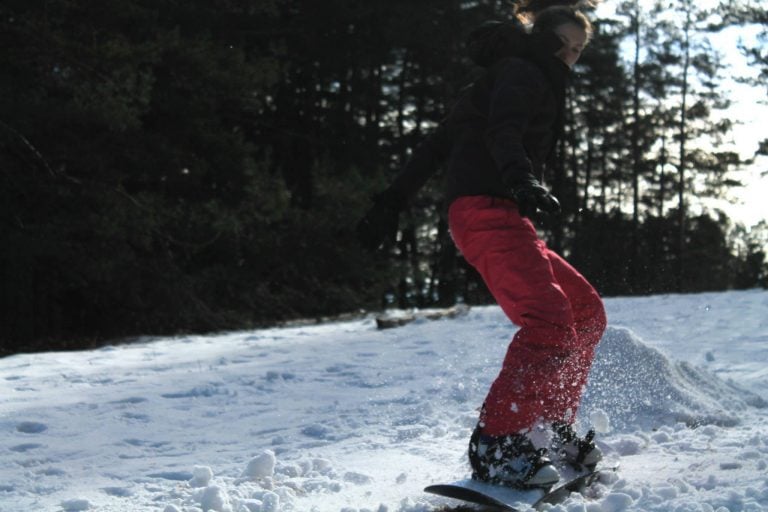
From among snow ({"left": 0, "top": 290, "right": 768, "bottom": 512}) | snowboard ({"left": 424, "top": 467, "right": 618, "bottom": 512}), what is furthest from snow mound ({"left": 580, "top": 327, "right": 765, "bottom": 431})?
snowboard ({"left": 424, "top": 467, "right": 618, "bottom": 512})

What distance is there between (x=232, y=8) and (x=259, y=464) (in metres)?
9.95

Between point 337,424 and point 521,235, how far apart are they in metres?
1.49

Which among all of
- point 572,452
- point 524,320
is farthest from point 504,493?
point 524,320

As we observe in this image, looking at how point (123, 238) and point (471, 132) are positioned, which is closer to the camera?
point (471, 132)

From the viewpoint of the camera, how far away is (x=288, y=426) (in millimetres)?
3744

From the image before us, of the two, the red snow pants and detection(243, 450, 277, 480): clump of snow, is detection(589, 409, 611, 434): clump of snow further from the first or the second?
detection(243, 450, 277, 480): clump of snow

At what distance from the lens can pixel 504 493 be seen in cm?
251

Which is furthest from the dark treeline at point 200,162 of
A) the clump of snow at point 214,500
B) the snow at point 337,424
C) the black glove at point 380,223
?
the clump of snow at point 214,500

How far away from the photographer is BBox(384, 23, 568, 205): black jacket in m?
2.61

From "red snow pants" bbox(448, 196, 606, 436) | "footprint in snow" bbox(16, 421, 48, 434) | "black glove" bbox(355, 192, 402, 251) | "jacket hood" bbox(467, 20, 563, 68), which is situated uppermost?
"jacket hood" bbox(467, 20, 563, 68)

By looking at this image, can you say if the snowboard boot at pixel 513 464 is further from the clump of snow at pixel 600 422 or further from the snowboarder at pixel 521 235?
the clump of snow at pixel 600 422

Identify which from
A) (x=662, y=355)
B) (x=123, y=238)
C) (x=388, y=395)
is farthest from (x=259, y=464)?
(x=123, y=238)

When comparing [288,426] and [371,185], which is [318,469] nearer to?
[288,426]

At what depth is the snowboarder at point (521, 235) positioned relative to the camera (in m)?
2.57
